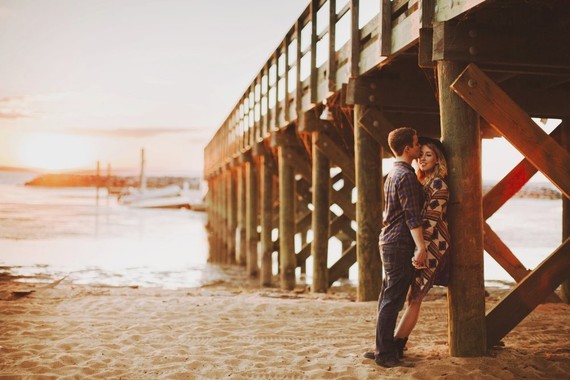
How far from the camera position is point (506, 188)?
18.0 ft

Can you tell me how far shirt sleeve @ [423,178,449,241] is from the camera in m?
3.84

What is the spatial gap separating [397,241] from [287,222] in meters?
6.83

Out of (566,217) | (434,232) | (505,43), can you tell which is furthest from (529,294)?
(566,217)

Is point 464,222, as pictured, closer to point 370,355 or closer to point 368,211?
point 370,355

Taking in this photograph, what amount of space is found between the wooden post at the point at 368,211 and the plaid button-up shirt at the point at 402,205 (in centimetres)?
249

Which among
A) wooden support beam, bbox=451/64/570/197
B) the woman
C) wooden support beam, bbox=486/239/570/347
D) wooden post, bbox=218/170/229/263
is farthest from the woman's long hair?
wooden post, bbox=218/170/229/263

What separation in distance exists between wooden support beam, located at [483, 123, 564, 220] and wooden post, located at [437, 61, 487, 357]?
5.15 feet

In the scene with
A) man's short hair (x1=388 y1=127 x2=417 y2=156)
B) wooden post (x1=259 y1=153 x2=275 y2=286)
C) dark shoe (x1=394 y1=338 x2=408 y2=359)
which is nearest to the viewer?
man's short hair (x1=388 y1=127 x2=417 y2=156)

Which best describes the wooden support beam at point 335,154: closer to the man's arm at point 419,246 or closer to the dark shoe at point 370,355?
the dark shoe at point 370,355

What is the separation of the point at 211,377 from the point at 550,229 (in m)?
30.0

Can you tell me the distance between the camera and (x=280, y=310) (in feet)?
20.0

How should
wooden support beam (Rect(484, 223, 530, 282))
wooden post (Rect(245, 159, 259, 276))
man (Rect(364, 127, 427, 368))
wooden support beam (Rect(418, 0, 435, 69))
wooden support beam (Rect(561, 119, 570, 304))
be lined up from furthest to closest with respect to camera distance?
wooden post (Rect(245, 159, 259, 276)) < wooden support beam (Rect(561, 119, 570, 304)) < wooden support beam (Rect(484, 223, 530, 282)) < wooden support beam (Rect(418, 0, 435, 69)) < man (Rect(364, 127, 427, 368))

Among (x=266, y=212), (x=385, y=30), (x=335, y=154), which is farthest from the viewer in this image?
(x=266, y=212)

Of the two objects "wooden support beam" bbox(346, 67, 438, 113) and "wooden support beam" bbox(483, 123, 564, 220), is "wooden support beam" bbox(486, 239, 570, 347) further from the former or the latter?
"wooden support beam" bbox(346, 67, 438, 113)
